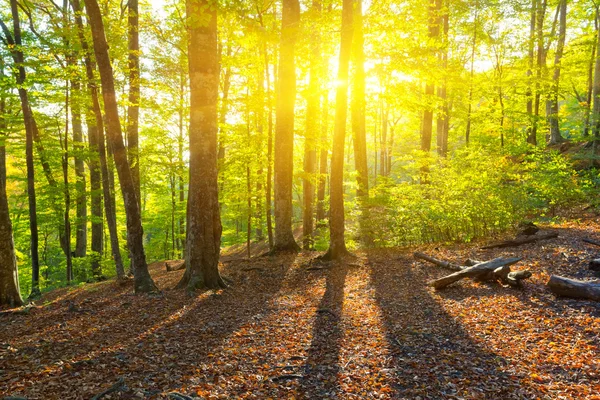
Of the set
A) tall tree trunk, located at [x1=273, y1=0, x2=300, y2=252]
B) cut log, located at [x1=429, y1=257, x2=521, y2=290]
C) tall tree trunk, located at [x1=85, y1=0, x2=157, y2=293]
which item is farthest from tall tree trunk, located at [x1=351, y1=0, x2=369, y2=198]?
tall tree trunk, located at [x1=85, y1=0, x2=157, y2=293]

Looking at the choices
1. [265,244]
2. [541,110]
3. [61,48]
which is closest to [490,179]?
[265,244]

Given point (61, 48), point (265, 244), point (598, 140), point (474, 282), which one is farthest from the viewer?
point (265, 244)

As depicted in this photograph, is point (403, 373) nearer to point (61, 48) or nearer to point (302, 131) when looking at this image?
point (302, 131)

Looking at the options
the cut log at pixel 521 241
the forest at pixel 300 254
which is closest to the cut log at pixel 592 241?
the forest at pixel 300 254

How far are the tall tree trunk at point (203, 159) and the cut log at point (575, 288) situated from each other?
6330 millimetres

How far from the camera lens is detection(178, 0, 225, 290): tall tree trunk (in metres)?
7.26

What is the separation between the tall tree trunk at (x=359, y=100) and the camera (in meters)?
10.2

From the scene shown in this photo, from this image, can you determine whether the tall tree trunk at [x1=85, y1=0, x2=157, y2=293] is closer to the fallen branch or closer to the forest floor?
the forest floor

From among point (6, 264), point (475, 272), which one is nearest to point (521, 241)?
point (475, 272)

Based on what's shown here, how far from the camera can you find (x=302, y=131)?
1205cm

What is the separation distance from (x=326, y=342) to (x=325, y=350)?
0.87ft

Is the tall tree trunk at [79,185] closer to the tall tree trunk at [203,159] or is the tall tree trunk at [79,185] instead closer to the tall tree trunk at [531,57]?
the tall tree trunk at [203,159]

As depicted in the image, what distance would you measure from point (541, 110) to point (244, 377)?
25.1 metres

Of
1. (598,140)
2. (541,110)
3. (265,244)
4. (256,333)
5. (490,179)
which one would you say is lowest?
(265,244)
